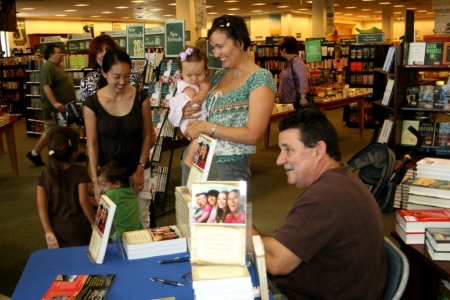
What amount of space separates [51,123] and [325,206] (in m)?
6.29

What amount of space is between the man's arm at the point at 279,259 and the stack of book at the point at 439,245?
35.0 inches

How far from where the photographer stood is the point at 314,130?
1758 millimetres

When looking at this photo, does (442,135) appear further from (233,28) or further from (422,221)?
(233,28)

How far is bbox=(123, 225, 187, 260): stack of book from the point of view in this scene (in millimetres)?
1928

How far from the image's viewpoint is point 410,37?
5.41 m

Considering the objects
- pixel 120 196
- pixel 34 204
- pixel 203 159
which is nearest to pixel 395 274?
pixel 203 159

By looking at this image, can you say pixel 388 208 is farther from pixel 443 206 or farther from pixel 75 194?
pixel 75 194

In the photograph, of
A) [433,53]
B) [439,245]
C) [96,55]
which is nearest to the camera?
[439,245]

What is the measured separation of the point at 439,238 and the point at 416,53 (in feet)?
11.4

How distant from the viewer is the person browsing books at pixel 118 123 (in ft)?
9.62

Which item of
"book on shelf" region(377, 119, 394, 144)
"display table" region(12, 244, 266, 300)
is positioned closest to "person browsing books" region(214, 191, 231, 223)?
"display table" region(12, 244, 266, 300)

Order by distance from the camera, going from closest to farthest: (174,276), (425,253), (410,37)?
(174,276)
(425,253)
(410,37)

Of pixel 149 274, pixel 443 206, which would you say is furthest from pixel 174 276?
pixel 443 206

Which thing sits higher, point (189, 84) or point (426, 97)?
point (189, 84)
